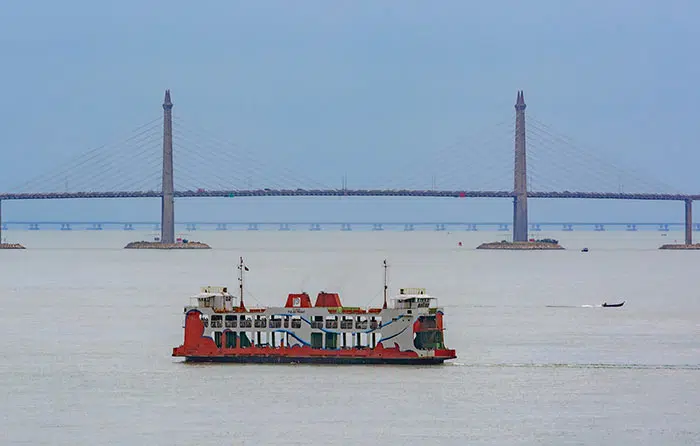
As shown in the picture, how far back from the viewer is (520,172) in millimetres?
170500

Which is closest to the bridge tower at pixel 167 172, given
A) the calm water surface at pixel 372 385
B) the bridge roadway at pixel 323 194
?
the bridge roadway at pixel 323 194

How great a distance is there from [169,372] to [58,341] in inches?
504

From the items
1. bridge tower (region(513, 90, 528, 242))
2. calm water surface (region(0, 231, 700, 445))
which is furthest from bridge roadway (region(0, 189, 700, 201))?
calm water surface (region(0, 231, 700, 445))

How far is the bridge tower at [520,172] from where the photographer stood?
170m

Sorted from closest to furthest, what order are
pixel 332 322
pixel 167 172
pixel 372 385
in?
1. pixel 372 385
2. pixel 332 322
3. pixel 167 172

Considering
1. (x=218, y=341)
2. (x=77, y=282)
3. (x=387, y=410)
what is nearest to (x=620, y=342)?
(x=218, y=341)

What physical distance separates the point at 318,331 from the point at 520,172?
4891 inches

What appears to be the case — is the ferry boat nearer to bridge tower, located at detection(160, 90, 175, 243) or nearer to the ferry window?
the ferry window

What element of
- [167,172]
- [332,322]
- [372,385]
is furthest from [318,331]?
[167,172]

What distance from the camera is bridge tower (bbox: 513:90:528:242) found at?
170000 millimetres

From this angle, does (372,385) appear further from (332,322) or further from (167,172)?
(167,172)

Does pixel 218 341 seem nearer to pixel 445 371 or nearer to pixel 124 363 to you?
pixel 124 363

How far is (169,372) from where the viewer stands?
152ft

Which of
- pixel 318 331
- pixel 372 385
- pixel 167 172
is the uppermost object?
pixel 167 172
